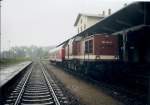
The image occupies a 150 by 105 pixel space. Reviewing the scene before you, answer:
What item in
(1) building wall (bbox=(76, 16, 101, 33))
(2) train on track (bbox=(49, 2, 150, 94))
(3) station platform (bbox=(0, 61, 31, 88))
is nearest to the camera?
(2) train on track (bbox=(49, 2, 150, 94))

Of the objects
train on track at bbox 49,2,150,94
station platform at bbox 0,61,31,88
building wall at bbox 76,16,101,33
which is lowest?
station platform at bbox 0,61,31,88

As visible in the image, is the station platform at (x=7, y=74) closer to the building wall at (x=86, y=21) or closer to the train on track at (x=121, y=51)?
the train on track at (x=121, y=51)

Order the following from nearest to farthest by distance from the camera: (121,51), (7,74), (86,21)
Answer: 1. (121,51)
2. (7,74)
3. (86,21)

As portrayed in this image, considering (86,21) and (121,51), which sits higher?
(86,21)

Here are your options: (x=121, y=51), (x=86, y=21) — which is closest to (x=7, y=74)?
(x=121, y=51)

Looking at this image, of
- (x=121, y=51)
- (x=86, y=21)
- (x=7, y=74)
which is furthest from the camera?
(x=86, y=21)

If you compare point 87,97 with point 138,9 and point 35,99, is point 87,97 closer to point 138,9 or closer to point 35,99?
point 35,99

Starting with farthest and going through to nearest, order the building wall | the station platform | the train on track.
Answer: the building wall
the station platform
the train on track

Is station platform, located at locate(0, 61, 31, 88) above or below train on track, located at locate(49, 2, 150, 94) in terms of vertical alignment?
below

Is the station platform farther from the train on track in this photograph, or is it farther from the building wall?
the building wall

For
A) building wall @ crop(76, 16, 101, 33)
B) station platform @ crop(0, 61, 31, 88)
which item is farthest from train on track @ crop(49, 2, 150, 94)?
building wall @ crop(76, 16, 101, 33)

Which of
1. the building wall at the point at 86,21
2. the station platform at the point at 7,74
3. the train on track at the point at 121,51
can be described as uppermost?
the building wall at the point at 86,21

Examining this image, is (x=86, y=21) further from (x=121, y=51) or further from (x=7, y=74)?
(x=121, y=51)

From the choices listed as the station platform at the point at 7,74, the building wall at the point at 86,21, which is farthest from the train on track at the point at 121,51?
the building wall at the point at 86,21
